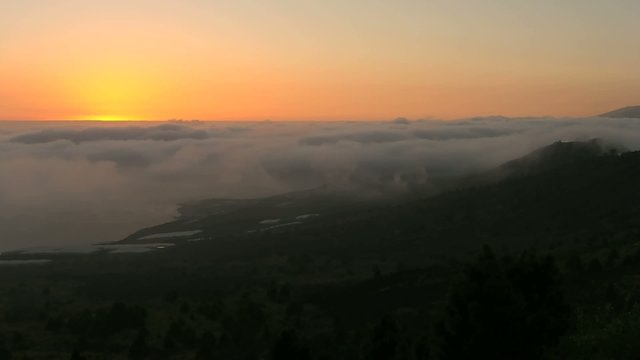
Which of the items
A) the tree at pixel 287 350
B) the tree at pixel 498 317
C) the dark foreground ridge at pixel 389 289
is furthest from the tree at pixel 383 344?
the tree at pixel 287 350

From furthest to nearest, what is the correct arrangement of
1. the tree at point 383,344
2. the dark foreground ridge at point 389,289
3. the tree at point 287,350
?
the tree at point 383,344
the dark foreground ridge at point 389,289
the tree at point 287,350

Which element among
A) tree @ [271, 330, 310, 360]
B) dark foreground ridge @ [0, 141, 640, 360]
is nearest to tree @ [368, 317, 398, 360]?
dark foreground ridge @ [0, 141, 640, 360]

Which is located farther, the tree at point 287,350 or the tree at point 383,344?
the tree at point 383,344

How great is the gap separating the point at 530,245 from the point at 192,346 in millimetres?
77899

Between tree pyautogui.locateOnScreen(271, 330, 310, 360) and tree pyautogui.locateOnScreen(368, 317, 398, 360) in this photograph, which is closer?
tree pyautogui.locateOnScreen(271, 330, 310, 360)

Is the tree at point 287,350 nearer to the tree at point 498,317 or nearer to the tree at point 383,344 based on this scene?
the tree at point 383,344

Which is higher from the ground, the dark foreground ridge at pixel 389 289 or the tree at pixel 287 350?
the tree at pixel 287 350

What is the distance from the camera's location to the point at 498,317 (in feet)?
145

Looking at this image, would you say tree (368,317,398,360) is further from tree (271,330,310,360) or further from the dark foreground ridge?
tree (271,330,310,360)

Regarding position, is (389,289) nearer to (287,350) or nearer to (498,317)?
(498,317)

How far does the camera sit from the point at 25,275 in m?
168

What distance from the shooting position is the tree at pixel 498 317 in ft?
145

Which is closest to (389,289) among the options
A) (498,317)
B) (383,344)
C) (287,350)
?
(383,344)

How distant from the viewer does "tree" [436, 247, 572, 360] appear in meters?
44.2
